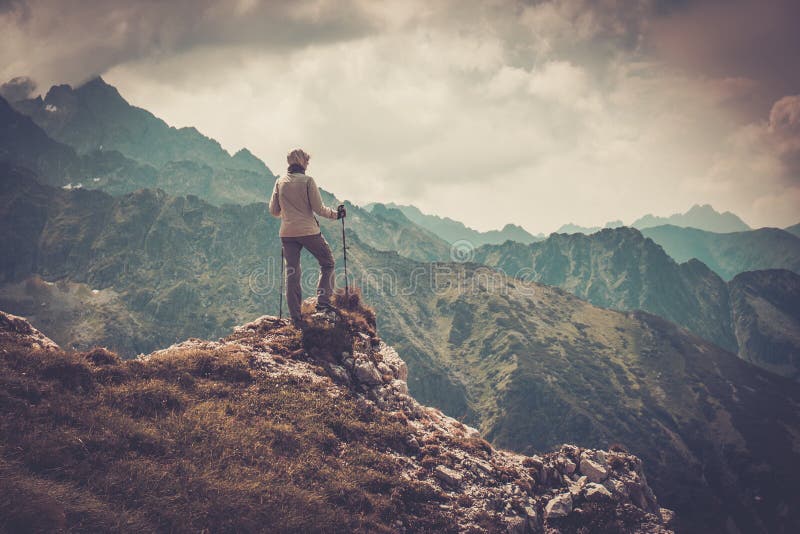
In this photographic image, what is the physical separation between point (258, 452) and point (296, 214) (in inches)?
331

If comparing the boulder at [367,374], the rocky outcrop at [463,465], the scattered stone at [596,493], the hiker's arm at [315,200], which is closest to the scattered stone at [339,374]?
the rocky outcrop at [463,465]

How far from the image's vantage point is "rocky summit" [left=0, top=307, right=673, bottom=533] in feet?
25.0

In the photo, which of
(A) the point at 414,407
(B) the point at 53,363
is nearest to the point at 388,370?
(A) the point at 414,407

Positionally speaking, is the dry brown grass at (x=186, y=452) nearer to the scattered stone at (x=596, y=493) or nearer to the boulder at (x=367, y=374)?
the boulder at (x=367, y=374)

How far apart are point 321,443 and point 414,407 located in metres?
5.36

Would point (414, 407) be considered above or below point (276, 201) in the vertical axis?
below

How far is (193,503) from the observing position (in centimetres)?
794

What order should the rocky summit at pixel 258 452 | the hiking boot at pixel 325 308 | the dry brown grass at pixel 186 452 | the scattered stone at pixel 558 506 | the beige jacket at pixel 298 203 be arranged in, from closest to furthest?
the dry brown grass at pixel 186 452, the rocky summit at pixel 258 452, the scattered stone at pixel 558 506, the beige jacket at pixel 298 203, the hiking boot at pixel 325 308

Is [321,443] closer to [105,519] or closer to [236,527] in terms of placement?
[236,527]

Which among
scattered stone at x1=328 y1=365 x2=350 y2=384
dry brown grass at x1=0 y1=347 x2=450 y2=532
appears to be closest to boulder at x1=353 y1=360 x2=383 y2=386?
scattered stone at x1=328 y1=365 x2=350 y2=384

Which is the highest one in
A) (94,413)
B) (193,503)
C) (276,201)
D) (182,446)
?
(276,201)

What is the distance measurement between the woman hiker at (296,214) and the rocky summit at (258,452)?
1.98 metres

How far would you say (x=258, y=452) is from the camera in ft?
32.4

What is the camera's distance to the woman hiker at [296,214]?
49.4 feet
